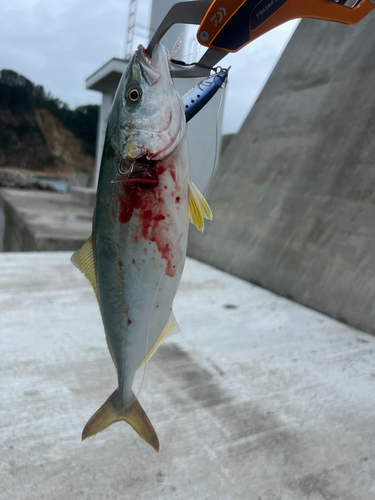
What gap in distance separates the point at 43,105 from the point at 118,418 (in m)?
52.5

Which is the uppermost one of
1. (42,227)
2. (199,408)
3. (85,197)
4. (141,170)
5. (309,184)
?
(141,170)

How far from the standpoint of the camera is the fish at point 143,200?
915 millimetres

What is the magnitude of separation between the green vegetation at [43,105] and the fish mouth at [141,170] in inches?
1884

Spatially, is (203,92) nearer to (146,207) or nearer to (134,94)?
(134,94)

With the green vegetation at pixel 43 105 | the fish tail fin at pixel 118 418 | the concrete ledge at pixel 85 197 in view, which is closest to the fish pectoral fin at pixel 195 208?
the fish tail fin at pixel 118 418

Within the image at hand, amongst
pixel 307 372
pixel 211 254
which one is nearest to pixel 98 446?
pixel 307 372

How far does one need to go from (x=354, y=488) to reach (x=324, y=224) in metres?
2.64

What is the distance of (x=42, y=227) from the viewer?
6.02 meters

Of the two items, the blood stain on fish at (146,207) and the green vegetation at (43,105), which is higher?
the green vegetation at (43,105)

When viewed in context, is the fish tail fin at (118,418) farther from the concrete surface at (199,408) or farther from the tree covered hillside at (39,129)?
the tree covered hillside at (39,129)

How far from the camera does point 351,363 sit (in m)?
2.36

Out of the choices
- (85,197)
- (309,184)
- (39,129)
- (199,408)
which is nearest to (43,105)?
(39,129)

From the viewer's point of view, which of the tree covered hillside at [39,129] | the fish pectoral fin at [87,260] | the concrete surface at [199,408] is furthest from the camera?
the tree covered hillside at [39,129]

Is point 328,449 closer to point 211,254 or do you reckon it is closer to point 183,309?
point 183,309
